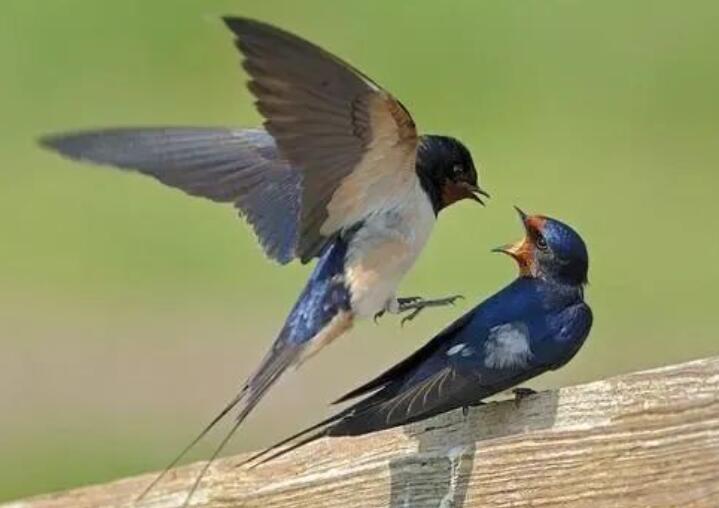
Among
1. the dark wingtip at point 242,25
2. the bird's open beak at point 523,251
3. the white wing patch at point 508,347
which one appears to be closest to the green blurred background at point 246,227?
the bird's open beak at point 523,251

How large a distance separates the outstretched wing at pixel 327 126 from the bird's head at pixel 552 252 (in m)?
0.22

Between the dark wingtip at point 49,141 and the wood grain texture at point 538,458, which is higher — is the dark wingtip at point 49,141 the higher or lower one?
the higher one

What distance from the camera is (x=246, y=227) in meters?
→ 7.78

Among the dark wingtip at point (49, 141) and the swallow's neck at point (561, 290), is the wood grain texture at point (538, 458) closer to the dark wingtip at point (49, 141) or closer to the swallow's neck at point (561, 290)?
the swallow's neck at point (561, 290)

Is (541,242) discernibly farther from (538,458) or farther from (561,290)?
(538,458)

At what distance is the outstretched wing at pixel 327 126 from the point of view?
2773 mm

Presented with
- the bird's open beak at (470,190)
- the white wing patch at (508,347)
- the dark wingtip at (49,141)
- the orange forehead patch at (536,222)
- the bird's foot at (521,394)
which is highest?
the dark wingtip at (49,141)

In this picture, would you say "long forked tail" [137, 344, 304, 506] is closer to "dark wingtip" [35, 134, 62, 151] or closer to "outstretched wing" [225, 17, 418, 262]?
"outstretched wing" [225, 17, 418, 262]

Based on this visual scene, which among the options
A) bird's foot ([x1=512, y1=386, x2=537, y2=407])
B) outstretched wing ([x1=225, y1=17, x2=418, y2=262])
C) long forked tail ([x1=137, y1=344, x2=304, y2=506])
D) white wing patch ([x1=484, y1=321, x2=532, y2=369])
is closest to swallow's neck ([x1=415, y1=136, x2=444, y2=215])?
outstretched wing ([x1=225, y1=17, x2=418, y2=262])

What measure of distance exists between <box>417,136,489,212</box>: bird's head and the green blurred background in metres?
4.13

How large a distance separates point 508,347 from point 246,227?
4.95m

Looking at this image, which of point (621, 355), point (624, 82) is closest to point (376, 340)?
point (621, 355)

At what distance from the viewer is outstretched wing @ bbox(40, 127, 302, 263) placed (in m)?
3.36

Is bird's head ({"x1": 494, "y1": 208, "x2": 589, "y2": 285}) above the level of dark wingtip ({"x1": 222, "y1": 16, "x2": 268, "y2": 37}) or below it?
below
